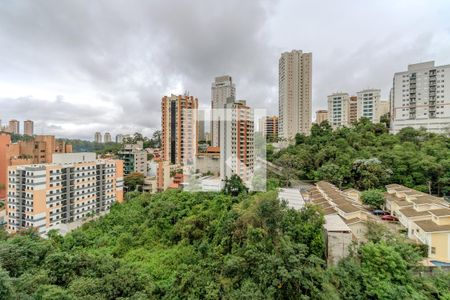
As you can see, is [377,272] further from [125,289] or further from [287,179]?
[287,179]

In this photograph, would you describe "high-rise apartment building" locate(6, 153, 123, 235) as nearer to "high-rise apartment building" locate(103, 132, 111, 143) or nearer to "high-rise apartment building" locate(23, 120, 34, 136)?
"high-rise apartment building" locate(23, 120, 34, 136)

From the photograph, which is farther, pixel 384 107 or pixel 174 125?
pixel 384 107

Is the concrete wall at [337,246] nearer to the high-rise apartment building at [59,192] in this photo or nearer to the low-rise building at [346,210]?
the low-rise building at [346,210]

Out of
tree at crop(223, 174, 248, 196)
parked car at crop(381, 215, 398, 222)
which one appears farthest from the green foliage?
parked car at crop(381, 215, 398, 222)

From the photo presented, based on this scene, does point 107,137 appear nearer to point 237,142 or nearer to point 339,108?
point 237,142

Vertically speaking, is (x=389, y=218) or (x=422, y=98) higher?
(x=422, y=98)

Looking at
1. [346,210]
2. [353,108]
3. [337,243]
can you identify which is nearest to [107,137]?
[353,108]

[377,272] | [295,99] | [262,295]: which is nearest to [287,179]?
[377,272]
